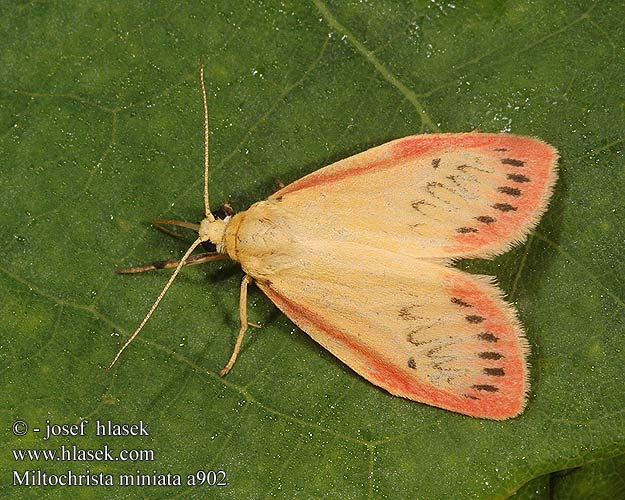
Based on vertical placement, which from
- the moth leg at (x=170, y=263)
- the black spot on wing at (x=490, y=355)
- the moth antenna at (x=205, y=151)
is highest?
the moth antenna at (x=205, y=151)

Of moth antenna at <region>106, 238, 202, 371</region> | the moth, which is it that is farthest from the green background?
the moth

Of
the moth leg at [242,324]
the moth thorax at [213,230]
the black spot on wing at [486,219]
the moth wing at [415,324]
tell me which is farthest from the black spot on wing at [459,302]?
the moth thorax at [213,230]

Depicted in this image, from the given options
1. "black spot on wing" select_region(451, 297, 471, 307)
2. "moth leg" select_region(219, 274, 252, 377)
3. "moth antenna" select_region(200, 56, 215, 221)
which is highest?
"moth antenna" select_region(200, 56, 215, 221)

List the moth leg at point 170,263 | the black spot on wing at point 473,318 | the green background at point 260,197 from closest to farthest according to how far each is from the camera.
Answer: the black spot on wing at point 473,318 → the green background at point 260,197 → the moth leg at point 170,263

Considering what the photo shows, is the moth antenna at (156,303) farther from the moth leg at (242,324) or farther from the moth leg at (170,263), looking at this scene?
the moth leg at (242,324)

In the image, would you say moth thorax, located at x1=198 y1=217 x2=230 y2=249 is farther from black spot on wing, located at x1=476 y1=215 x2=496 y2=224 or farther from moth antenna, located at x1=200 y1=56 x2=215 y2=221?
black spot on wing, located at x1=476 y1=215 x2=496 y2=224

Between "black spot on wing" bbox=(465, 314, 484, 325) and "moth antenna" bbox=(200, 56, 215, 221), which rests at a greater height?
"moth antenna" bbox=(200, 56, 215, 221)
